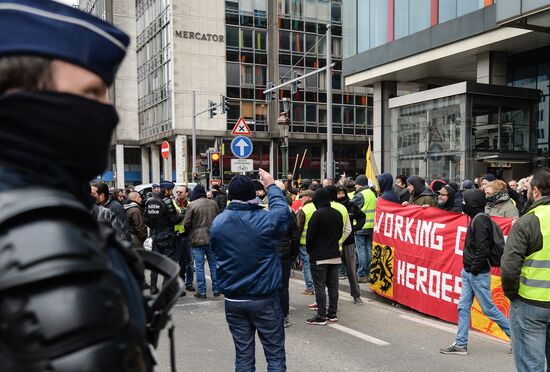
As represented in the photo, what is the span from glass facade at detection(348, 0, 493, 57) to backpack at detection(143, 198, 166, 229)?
49.7 feet

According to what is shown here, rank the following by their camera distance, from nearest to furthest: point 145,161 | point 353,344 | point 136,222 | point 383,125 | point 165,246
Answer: point 353,344 < point 165,246 < point 136,222 < point 383,125 < point 145,161

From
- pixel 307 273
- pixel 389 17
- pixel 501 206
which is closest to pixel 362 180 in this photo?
pixel 307 273

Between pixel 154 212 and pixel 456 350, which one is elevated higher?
pixel 154 212

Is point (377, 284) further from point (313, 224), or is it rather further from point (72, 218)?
point (72, 218)

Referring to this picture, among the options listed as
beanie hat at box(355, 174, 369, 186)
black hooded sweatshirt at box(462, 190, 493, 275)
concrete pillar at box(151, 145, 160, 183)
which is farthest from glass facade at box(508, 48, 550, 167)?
concrete pillar at box(151, 145, 160, 183)

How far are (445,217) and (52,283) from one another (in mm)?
7039

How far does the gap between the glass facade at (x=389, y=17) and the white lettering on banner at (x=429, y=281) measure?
14.4 m

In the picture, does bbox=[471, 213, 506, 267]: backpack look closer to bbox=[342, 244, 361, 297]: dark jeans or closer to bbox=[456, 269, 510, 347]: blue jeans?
bbox=[456, 269, 510, 347]: blue jeans

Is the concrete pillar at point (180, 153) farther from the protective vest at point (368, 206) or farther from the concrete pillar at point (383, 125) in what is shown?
the protective vest at point (368, 206)

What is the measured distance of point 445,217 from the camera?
732 cm

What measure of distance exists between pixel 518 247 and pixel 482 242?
1451 mm

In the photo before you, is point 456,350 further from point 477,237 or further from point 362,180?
point 362,180

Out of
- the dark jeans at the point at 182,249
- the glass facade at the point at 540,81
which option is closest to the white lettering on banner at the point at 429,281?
the dark jeans at the point at 182,249

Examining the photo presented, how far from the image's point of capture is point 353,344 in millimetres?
6371
